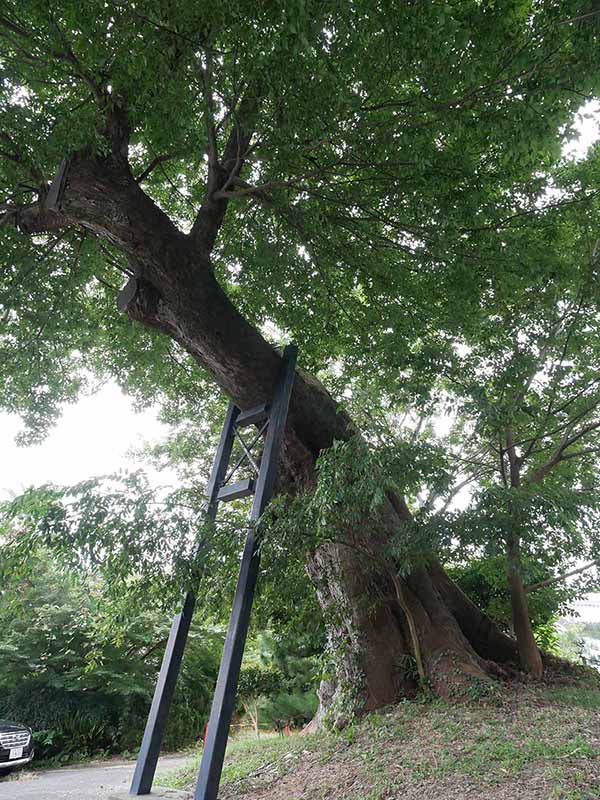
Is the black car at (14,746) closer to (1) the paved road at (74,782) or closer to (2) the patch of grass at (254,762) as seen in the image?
(1) the paved road at (74,782)

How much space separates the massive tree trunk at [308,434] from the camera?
5.00 m

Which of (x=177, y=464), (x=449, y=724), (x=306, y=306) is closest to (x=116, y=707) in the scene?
(x=177, y=464)

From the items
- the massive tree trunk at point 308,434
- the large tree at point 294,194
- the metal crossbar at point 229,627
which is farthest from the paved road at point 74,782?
the large tree at point 294,194

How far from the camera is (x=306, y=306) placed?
7.32 m

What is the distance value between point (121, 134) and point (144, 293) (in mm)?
1452

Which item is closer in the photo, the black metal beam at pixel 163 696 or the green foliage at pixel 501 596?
the black metal beam at pixel 163 696

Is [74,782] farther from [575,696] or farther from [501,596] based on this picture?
[501,596]

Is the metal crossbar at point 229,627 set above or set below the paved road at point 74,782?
above

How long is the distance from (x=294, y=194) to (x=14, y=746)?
309 inches

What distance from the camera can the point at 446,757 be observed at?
382 centimetres

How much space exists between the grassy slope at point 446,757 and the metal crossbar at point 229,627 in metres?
0.64

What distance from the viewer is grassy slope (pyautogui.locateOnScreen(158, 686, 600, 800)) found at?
3268 mm

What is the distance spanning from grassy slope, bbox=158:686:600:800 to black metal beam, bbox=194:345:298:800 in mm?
A: 635

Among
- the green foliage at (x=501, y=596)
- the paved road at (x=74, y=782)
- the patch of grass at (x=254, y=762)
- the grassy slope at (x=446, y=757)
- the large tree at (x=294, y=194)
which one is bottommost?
the paved road at (x=74, y=782)
